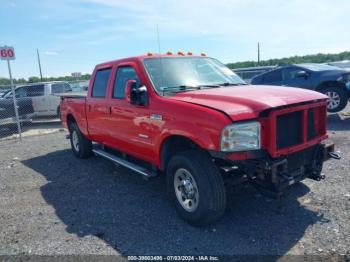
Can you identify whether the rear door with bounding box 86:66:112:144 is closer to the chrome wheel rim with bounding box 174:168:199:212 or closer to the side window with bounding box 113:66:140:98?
the side window with bounding box 113:66:140:98

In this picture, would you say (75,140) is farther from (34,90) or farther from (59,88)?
(59,88)

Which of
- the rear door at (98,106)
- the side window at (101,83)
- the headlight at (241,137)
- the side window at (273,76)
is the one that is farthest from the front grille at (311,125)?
the side window at (273,76)

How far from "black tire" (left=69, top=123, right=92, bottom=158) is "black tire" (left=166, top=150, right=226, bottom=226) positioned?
3775mm

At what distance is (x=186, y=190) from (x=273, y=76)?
29.1 ft

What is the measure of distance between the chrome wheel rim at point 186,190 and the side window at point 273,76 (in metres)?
8.66

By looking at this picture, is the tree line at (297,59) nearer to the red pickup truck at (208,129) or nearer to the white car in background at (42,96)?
the white car in background at (42,96)

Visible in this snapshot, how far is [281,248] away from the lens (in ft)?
10.9

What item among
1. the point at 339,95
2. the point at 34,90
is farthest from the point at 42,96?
the point at 339,95

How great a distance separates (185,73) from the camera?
4.72 m

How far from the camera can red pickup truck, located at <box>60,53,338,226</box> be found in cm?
335

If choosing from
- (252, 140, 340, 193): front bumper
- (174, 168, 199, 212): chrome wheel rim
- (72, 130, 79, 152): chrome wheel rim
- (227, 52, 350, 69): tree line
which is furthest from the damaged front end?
(227, 52, 350, 69): tree line

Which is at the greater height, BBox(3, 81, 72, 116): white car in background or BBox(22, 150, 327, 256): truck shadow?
BBox(3, 81, 72, 116): white car in background

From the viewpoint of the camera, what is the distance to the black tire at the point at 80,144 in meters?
7.07

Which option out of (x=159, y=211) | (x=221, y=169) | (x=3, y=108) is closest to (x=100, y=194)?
(x=159, y=211)
